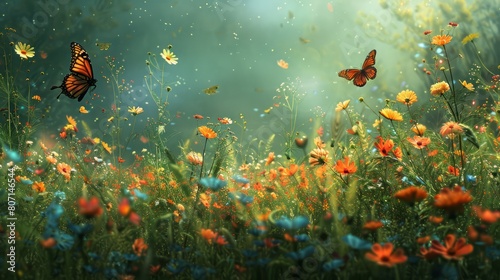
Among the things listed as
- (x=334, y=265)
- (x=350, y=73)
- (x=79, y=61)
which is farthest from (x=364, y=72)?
(x=79, y=61)

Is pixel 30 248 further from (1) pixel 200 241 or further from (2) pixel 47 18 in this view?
(2) pixel 47 18

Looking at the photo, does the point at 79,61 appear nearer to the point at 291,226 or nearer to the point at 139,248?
the point at 139,248

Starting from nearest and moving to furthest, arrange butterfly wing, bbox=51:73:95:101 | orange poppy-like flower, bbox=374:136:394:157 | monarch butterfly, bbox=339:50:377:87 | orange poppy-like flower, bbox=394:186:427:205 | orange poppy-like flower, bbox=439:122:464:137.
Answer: orange poppy-like flower, bbox=394:186:427:205 → orange poppy-like flower, bbox=439:122:464:137 → orange poppy-like flower, bbox=374:136:394:157 → monarch butterfly, bbox=339:50:377:87 → butterfly wing, bbox=51:73:95:101

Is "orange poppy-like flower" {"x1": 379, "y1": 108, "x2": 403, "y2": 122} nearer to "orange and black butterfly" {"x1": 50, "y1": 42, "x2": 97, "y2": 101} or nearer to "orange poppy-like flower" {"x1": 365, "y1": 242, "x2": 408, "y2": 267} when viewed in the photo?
"orange poppy-like flower" {"x1": 365, "y1": 242, "x2": 408, "y2": 267}

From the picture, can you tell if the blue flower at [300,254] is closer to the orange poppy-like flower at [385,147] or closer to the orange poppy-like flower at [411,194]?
the orange poppy-like flower at [411,194]

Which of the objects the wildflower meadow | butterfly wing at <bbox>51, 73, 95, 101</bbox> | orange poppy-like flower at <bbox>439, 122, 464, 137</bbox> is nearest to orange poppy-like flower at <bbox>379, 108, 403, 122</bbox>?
the wildflower meadow

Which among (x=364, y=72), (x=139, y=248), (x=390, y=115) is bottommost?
(x=139, y=248)

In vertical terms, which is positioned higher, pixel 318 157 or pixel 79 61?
pixel 79 61

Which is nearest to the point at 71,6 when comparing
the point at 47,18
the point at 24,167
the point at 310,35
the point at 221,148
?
the point at 47,18
